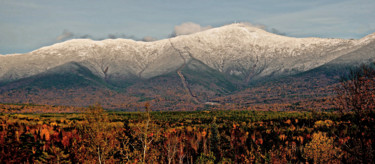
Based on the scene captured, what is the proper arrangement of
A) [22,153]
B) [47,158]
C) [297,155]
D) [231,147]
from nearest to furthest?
1. [47,158]
2. [22,153]
3. [297,155]
4. [231,147]

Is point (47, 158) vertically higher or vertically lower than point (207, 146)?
higher

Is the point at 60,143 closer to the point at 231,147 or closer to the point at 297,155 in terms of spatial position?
the point at 231,147

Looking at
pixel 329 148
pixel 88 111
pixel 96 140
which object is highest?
pixel 88 111

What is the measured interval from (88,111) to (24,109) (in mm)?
139274

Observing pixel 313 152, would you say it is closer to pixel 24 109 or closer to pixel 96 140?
pixel 96 140

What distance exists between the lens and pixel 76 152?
19.0 m

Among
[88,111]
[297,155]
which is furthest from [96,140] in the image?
[297,155]

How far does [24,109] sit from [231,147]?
127530 mm

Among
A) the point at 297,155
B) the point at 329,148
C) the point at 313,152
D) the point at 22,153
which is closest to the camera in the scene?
the point at 22,153

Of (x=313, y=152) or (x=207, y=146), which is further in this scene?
(x=207, y=146)

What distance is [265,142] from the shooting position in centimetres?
4278

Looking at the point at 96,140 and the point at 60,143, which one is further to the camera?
the point at 60,143

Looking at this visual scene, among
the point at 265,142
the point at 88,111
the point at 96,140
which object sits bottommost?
the point at 265,142

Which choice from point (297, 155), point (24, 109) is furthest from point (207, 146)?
point (24, 109)
